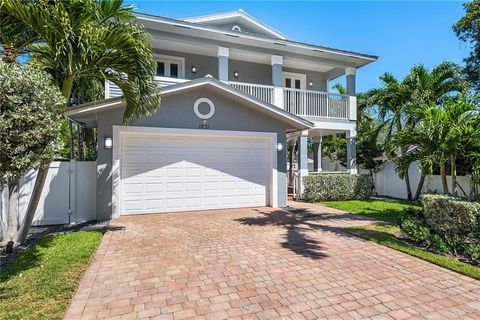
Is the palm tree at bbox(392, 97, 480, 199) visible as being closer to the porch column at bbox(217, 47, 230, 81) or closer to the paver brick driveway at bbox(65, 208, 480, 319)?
the paver brick driveway at bbox(65, 208, 480, 319)

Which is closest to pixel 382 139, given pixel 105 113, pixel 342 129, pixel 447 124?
pixel 342 129

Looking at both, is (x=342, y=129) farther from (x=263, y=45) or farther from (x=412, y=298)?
(x=412, y=298)

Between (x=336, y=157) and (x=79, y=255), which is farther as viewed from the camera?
(x=336, y=157)

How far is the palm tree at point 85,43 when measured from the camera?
5074 millimetres

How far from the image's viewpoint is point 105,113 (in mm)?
8648

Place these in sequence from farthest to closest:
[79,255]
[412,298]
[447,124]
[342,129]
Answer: [342,129] < [447,124] < [79,255] < [412,298]

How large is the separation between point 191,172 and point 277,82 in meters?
6.08

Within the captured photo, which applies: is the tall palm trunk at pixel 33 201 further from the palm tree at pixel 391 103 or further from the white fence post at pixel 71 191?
the palm tree at pixel 391 103

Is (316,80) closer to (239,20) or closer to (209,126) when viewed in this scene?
(239,20)

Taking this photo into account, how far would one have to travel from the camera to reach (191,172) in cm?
987

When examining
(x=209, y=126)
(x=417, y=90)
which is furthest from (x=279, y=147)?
(x=417, y=90)

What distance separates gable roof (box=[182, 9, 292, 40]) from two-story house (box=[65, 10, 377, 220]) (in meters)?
0.05

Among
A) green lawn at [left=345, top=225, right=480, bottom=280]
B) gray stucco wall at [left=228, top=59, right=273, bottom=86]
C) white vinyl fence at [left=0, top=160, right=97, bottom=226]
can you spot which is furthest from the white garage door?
gray stucco wall at [left=228, top=59, right=273, bottom=86]

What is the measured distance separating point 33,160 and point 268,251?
4.35 meters
